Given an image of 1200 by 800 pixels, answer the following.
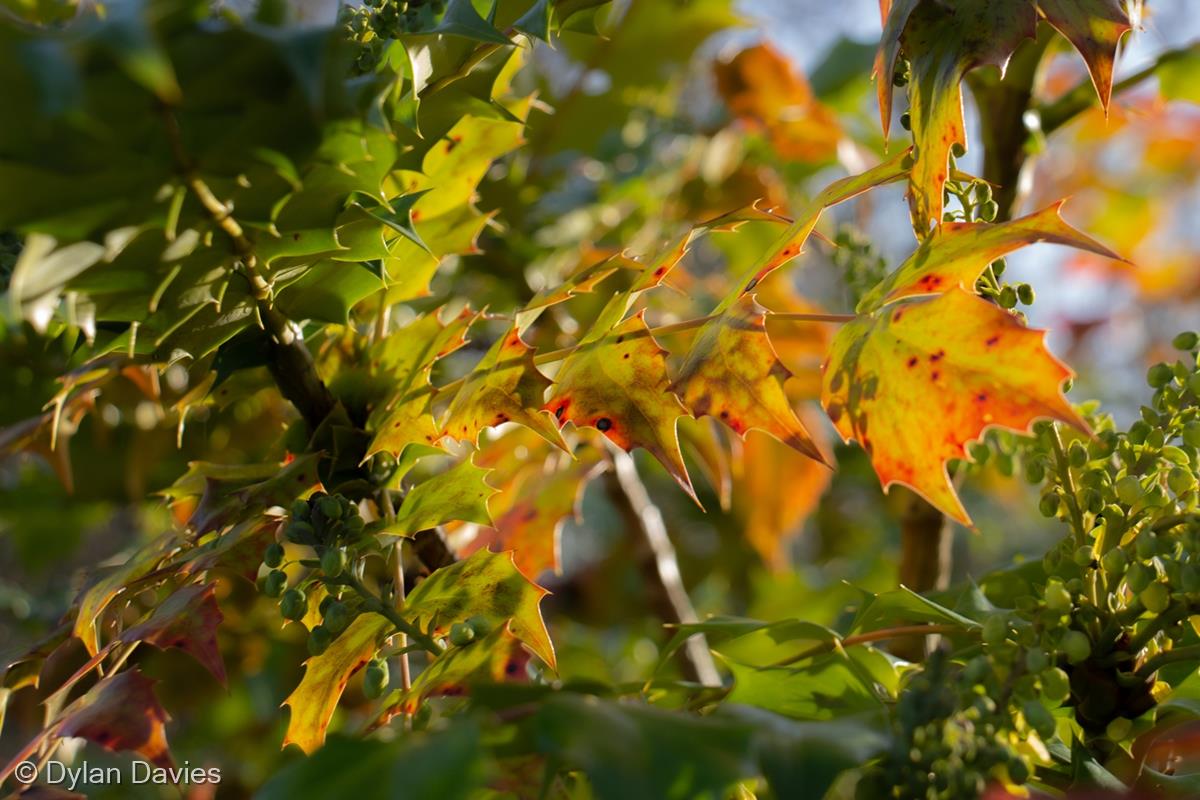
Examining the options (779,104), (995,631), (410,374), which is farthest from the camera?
(779,104)

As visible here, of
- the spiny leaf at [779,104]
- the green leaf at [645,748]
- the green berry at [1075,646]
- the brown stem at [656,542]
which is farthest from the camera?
the spiny leaf at [779,104]

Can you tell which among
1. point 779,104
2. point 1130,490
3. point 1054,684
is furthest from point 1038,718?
point 779,104

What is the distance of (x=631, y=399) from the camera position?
1.57ft

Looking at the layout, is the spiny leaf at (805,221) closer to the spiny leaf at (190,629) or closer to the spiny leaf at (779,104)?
the spiny leaf at (190,629)

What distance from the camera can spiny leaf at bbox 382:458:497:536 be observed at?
49 cm

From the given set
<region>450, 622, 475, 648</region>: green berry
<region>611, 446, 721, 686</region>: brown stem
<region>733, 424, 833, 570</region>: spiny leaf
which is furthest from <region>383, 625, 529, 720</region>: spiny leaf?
<region>733, 424, 833, 570</region>: spiny leaf

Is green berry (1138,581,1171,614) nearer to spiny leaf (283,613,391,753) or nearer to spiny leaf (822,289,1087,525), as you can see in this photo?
spiny leaf (822,289,1087,525)

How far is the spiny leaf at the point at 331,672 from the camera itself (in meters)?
0.49

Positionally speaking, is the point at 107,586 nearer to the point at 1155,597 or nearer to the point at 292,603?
the point at 292,603

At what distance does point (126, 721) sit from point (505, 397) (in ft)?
0.68

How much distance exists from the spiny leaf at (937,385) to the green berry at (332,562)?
0.72 feet

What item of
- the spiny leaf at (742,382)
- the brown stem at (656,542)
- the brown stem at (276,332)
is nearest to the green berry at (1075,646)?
the spiny leaf at (742,382)

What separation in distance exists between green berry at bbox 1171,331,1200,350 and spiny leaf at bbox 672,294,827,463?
8.2 inches

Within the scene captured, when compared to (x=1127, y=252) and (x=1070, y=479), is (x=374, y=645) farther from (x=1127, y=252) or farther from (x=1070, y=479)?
(x=1127, y=252)
